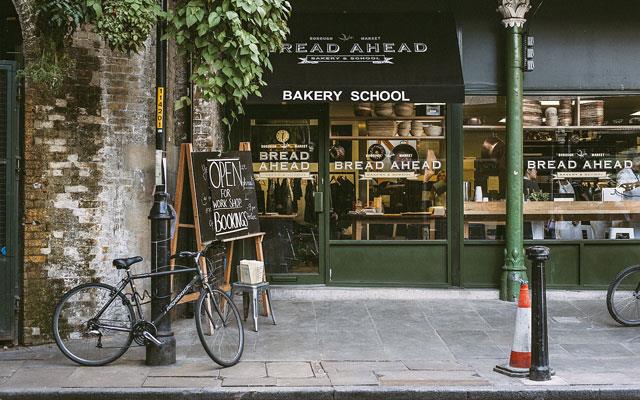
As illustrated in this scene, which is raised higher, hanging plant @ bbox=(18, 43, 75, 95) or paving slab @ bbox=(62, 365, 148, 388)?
hanging plant @ bbox=(18, 43, 75, 95)

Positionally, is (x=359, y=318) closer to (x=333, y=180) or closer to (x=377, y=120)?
(x=333, y=180)

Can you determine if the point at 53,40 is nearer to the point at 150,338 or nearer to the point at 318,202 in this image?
the point at 150,338

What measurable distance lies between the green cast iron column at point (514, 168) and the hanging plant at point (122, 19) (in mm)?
5208

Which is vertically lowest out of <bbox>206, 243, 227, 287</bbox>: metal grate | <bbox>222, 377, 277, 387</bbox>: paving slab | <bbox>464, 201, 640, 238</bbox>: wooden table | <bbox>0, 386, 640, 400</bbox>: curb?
<bbox>0, 386, 640, 400</bbox>: curb

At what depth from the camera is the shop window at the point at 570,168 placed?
10.2 m

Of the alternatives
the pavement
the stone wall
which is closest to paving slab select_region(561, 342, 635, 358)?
the pavement

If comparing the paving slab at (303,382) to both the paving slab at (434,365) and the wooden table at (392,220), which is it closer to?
the paving slab at (434,365)

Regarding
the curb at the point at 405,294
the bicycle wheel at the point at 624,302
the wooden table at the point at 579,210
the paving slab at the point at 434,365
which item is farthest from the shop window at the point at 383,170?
the paving slab at the point at 434,365

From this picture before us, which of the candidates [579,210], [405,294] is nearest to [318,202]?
[405,294]

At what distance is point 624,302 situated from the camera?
8648mm

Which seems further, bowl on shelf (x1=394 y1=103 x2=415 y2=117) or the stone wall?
bowl on shelf (x1=394 y1=103 x2=415 y2=117)

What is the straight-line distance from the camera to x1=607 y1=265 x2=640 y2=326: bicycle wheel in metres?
8.55

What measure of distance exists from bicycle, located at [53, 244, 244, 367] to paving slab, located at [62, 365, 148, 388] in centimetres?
16

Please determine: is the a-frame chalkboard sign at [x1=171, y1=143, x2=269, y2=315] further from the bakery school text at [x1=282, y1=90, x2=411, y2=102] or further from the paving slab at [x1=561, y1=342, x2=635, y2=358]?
the paving slab at [x1=561, y1=342, x2=635, y2=358]
